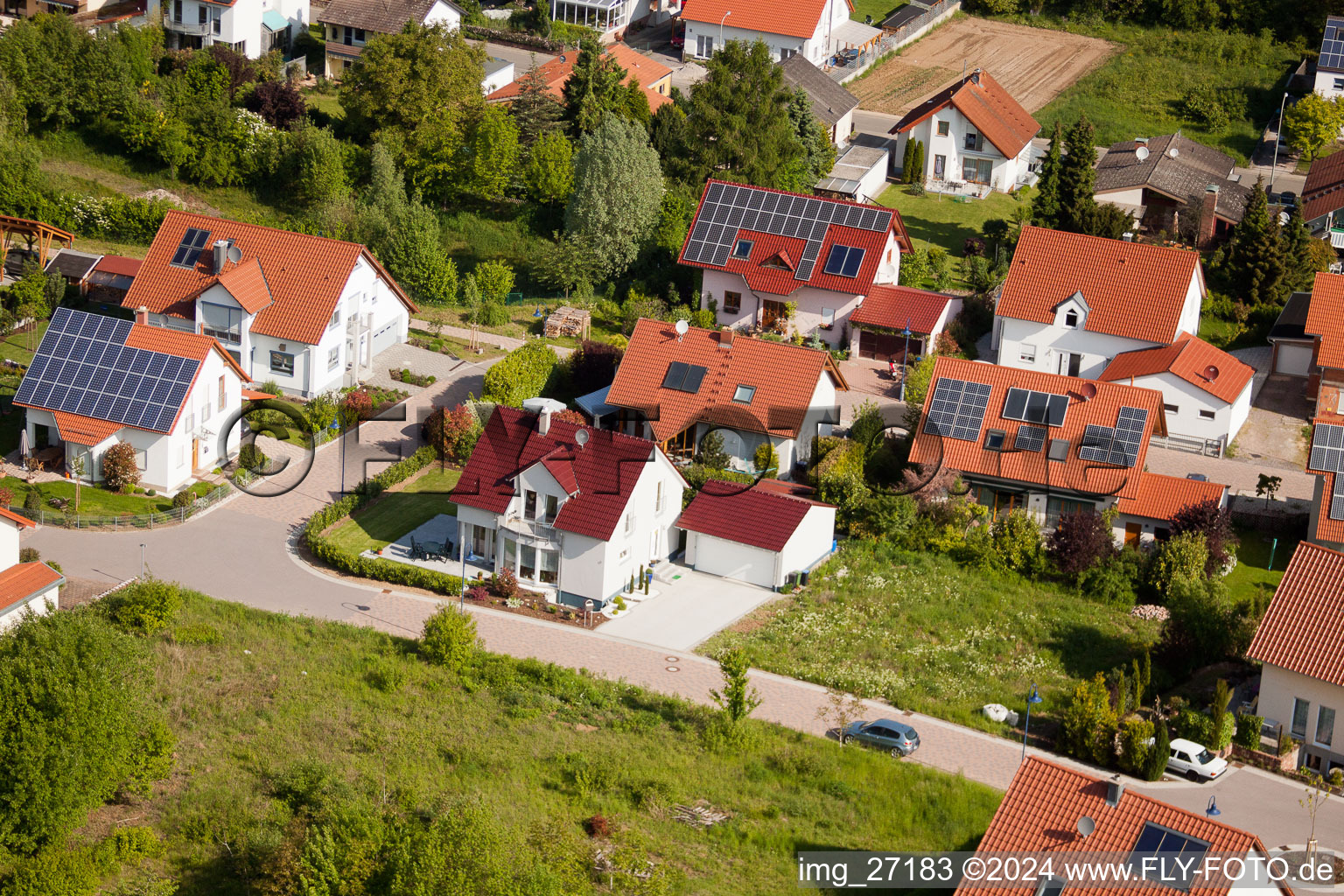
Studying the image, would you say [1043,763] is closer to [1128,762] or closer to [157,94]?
[1128,762]

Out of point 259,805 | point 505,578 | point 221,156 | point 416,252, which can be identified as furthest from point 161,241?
point 259,805

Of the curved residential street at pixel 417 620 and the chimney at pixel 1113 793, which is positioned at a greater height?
the chimney at pixel 1113 793

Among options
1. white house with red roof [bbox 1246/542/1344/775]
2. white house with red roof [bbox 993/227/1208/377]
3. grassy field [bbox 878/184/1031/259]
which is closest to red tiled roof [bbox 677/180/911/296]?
white house with red roof [bbox 993/227/1208/377]

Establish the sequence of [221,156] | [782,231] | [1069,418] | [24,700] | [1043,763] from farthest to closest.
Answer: [221,156]
[782,231]
[1069,418]
[24,700]
[1043,763]

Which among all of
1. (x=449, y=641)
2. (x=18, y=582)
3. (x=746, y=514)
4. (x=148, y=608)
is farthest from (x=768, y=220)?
(x=18, y=582)

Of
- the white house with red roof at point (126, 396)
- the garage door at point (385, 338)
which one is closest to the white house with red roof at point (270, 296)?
the garage door at point (385, 338)

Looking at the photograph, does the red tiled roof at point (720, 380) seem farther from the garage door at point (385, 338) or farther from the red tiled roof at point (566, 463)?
the garage door at point (385, 338)
